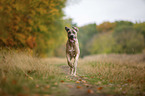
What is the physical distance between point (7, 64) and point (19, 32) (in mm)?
6390

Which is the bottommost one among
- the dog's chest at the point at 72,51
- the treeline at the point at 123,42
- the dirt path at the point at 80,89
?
the dirt path at the point at 80,89

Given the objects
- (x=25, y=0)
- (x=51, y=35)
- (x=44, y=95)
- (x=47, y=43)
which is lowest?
(x=44, y=95)

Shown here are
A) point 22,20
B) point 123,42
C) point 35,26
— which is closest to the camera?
point 22,20

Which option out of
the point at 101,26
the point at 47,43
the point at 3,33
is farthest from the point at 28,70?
the point at 101,26

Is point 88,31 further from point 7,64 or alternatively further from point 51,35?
point 7,64

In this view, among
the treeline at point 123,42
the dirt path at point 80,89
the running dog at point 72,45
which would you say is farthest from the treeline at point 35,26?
the dirt path at point 80,89

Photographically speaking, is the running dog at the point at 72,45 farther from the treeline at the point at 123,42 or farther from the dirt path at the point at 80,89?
the treeline at the point at 123,42

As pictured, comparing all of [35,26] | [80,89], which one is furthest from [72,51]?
[35,26]

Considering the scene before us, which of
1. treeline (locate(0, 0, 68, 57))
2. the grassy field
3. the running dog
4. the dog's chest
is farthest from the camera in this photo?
treeline (locate(0, 0, 68, 57))

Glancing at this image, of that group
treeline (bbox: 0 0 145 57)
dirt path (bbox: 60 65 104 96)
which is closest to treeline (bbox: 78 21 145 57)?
treeline (bbox: 0 0 145 57)

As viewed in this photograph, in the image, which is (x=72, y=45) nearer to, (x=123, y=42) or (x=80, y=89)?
(x=80, y=89)

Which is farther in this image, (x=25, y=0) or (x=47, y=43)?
(x=47, y=43)

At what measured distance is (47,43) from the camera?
599 inches

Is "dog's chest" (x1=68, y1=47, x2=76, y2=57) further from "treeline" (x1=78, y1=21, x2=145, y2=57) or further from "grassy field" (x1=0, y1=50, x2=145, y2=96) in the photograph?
"treeline" (x1=78, y1=21, x2=145, y2=57)
